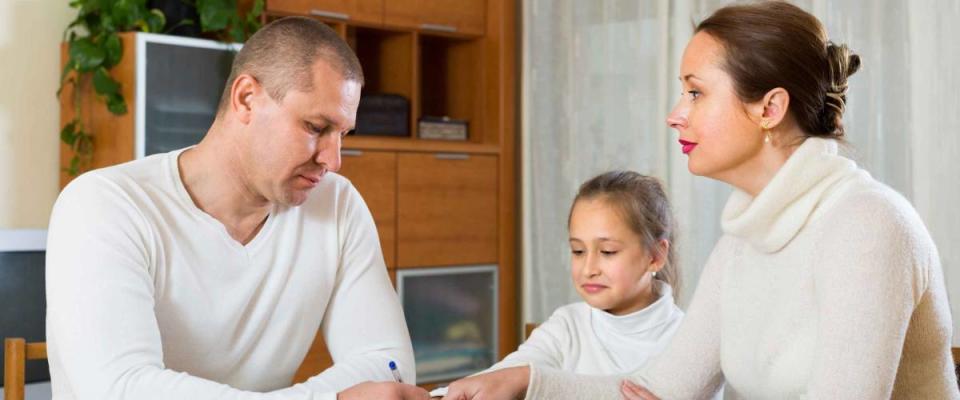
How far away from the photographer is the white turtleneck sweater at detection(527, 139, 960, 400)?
1.53 meters

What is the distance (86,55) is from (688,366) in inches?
100

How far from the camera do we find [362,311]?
2.01 metres

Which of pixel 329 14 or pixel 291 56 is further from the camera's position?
pixel 329 14

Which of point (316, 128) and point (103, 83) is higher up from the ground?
point (103, 83)

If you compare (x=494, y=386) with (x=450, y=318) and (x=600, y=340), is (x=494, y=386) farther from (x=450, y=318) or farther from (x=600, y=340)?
(x=450, y=318)

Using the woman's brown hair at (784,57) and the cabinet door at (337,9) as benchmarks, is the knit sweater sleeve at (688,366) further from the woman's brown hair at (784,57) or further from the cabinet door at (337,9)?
the cabinet door at (337,9)

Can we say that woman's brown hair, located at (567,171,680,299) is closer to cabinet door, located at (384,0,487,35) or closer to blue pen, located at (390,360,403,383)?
blue pen, located at (390,360,403,383)

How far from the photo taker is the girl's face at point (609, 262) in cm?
226

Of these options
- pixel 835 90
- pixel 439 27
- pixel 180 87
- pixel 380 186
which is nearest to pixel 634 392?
pixel 835 90

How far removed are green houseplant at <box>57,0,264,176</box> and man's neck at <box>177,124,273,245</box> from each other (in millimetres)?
1931

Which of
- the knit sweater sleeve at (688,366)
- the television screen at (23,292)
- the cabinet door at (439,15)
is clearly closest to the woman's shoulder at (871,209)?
the knit sweater sleeve at (688,366)

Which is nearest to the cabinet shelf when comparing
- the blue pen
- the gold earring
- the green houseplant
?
the green houseplant

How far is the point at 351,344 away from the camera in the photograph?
1988 millimetres

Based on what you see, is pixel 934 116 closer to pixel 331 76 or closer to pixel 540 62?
pixel 540 62
